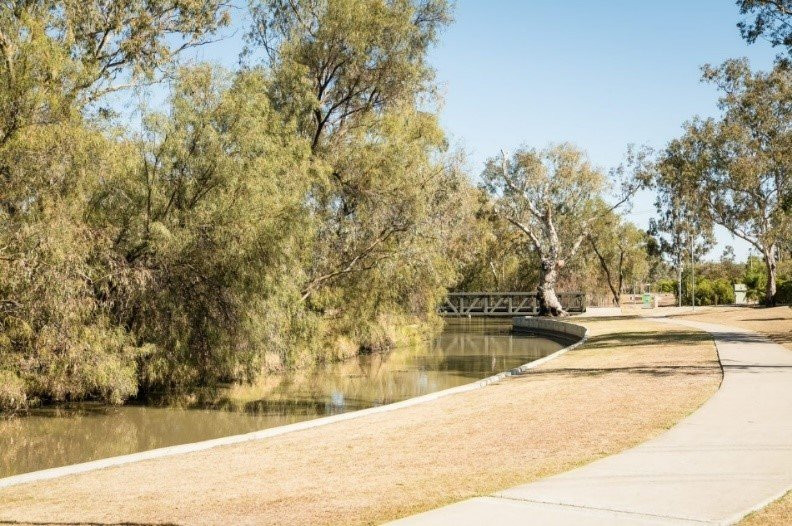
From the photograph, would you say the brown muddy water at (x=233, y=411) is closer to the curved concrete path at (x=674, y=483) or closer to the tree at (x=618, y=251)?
the curved concrete path at (x=674, y=483)

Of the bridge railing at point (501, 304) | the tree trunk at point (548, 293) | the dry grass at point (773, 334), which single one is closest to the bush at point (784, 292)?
the dry grass at point (773, 334)

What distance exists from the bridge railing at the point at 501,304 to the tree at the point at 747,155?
1527 cm

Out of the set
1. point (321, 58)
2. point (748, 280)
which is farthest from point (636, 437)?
point (748, 280)

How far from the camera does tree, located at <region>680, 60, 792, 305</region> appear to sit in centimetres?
4097

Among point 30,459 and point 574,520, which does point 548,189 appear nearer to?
point 30,459

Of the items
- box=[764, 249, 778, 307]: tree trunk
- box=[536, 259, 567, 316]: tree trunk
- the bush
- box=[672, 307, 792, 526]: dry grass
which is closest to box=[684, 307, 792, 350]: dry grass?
box=[672, 307, 792, 526]: dry grass

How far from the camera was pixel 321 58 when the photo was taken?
25672 mm

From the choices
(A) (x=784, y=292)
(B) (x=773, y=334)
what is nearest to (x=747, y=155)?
(A) (x=784, y=292)

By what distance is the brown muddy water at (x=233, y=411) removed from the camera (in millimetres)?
13977

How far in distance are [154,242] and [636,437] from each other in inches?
471

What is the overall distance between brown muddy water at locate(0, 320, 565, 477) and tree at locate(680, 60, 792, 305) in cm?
2037

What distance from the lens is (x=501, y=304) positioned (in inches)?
2699

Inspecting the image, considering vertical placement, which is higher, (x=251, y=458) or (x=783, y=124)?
(x=783, y=124)

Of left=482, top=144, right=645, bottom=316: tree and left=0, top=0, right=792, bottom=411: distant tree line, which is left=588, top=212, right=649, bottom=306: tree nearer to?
left=482, top=144, right=645, bottom=316: tree
